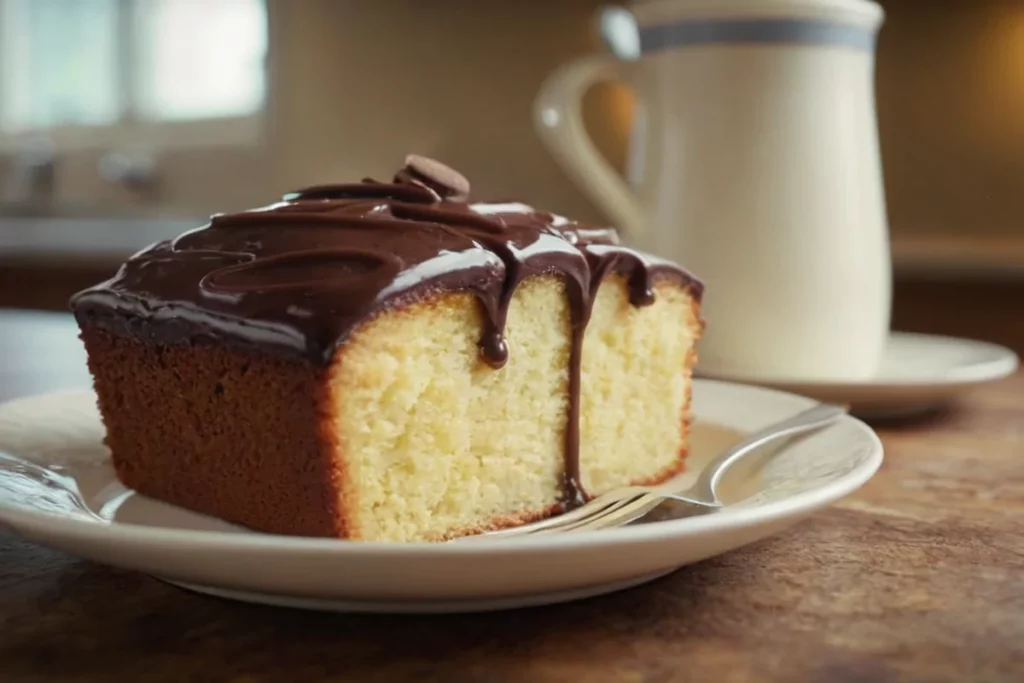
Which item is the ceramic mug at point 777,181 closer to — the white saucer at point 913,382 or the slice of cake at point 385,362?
the white saucer at point 913,382

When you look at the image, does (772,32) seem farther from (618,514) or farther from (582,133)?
(618,514)

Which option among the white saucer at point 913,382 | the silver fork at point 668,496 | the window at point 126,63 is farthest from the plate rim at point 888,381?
the window at point 126,63

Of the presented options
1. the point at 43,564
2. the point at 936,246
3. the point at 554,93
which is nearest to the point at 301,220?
the point at 43,564

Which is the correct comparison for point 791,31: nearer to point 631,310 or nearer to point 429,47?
point 631,310

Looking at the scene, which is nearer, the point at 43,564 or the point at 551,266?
the point at 43,564

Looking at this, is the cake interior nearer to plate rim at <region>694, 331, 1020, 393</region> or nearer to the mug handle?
plate rim at <region>694, 331, 1020, 393</region>

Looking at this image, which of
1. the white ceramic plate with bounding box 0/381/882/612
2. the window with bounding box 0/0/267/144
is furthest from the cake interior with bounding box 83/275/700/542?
the window with bounding box 0/0/267/144

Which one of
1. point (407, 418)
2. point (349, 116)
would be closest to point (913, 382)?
point (407, 418)
